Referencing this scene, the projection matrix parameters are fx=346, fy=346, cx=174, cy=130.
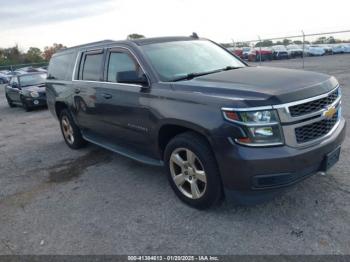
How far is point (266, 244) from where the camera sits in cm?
311

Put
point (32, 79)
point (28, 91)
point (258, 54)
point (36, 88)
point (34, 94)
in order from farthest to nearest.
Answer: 1. point (258, 54)
2. point (32, 79)
3. point (36, 88)
4. point (28, 91)
5. point (34, 94)

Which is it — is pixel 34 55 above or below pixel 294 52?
above

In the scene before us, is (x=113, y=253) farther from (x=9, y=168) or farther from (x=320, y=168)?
(x=9, y=168)

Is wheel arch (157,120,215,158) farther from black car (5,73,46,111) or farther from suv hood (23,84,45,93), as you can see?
suv hood (23,84,45,93)

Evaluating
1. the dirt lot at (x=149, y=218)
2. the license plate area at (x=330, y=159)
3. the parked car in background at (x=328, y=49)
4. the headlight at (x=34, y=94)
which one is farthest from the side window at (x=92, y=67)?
the parked car in background at (x=328, y=49)

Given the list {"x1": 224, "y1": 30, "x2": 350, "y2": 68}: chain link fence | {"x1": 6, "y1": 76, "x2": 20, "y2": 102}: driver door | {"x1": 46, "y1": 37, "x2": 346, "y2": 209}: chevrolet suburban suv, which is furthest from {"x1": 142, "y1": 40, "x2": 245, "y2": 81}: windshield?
{"x1": 224, "y1": 30, "x2": 350, "y2": 68}: chain link fence

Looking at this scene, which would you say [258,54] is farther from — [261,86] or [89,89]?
[261,86]

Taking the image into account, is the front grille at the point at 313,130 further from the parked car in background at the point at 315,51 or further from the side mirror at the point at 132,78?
the parked car in background at the point at 315,51

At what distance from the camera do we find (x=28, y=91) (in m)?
13.2

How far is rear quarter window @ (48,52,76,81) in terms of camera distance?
6.26 m

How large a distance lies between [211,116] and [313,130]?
39.2 inches

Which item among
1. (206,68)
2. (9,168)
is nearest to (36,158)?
(9,168)

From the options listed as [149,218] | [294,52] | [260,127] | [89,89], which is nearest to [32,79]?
[89,89]

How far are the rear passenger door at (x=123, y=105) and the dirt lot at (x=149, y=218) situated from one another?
0.63m
